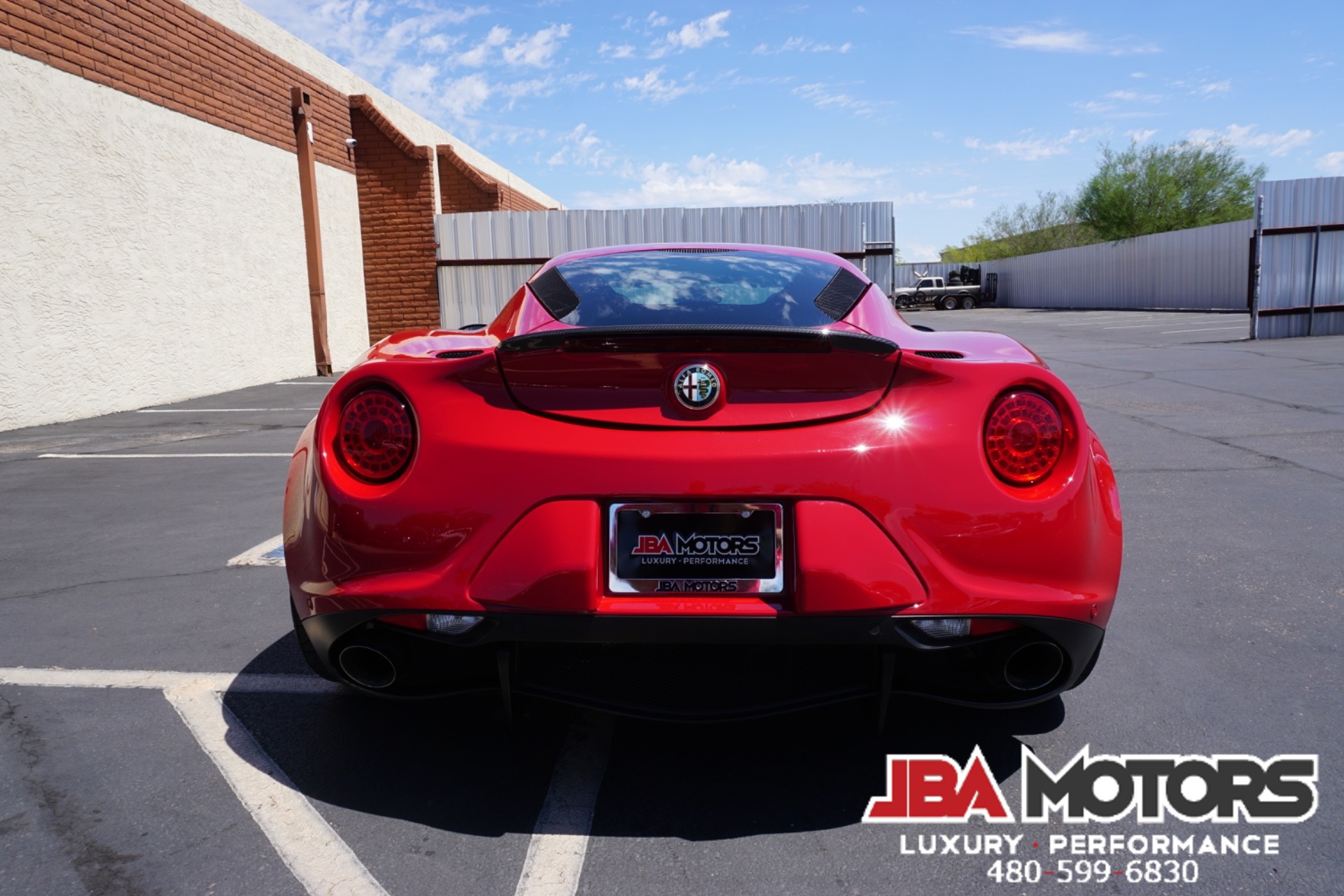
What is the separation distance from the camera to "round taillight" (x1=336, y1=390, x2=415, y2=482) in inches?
84.0

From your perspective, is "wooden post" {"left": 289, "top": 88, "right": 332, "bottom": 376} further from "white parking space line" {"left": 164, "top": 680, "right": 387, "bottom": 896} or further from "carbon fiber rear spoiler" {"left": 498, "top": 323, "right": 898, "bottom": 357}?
"carbon fiber rear spoiler" {"left": 498, "top": 323, "right": 898, "bottom": 357}

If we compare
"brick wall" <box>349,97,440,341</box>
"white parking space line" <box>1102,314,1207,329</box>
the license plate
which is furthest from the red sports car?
"white parking space line" <box>1102,314,1207,329</box>

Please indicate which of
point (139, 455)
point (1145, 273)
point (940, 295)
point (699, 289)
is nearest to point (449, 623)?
point (699, 289)

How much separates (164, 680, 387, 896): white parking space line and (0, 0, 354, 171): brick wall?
30.0 ft

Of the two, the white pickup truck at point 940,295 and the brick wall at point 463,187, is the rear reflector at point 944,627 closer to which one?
the brick wall at point 463,187

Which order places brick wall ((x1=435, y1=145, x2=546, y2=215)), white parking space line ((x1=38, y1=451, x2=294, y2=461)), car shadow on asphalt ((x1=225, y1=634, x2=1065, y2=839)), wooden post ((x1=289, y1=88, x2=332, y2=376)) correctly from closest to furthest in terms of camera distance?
car shadow on asphalt ((x1=225, y1=634, x2=1065, y2=839))
white parking space line ((x1=38, y1=451, x2=294, y2=461))
wooden post ((x1=289, y1=88, x2=332, y2=376))
brick wall ((x1=435, y1=145, x2=546, y2=215))

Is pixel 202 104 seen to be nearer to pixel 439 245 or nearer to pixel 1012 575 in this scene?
pixel 439 245

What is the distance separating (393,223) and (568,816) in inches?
643

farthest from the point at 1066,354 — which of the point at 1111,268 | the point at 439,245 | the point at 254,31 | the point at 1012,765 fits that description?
the point at 1111,268

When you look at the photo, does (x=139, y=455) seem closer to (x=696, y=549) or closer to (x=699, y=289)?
(x=699, y=289)

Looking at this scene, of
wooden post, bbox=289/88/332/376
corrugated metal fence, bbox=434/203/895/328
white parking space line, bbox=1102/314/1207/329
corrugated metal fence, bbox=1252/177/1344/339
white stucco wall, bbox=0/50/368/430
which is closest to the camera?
white stucco wall, bbox=0/50/368/430

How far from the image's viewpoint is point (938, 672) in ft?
7.28

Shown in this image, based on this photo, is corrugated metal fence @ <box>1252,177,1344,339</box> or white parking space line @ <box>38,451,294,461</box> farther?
corrugated metal fence @ <box>1252,177,1344,339</box>

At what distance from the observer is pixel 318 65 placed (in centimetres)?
1532
